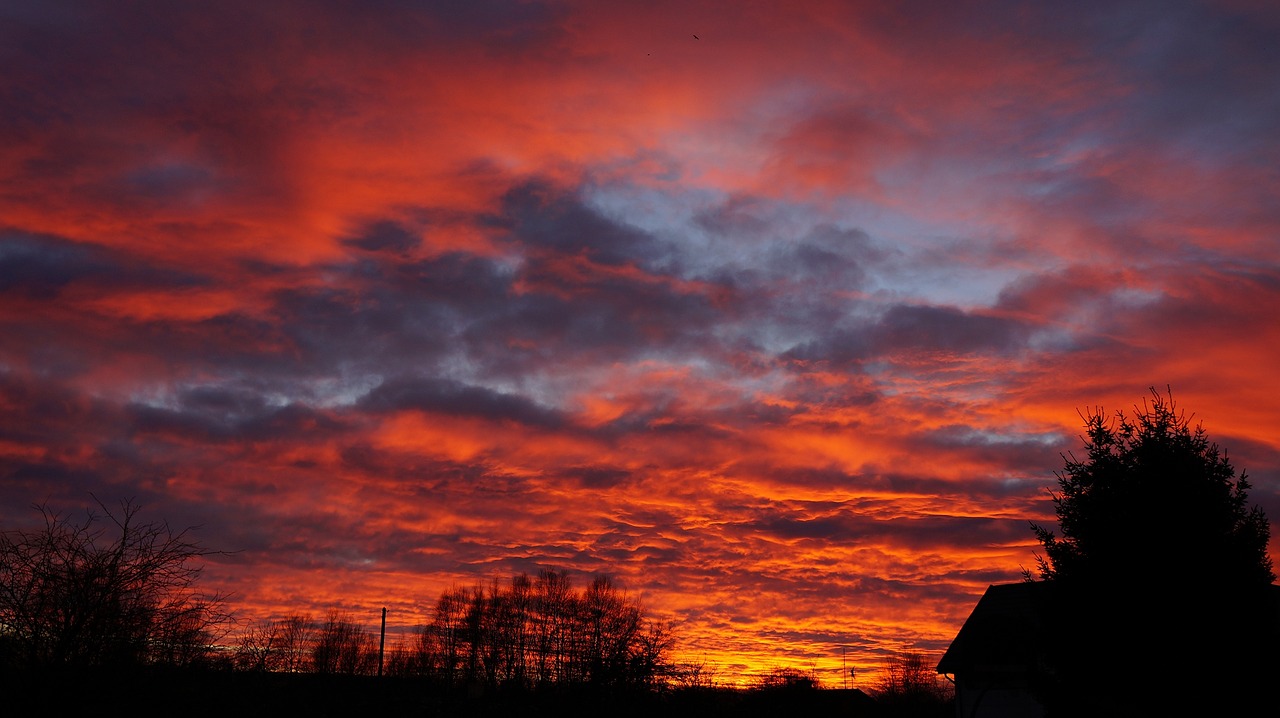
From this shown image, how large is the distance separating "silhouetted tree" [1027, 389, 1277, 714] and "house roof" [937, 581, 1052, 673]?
4.36 feet

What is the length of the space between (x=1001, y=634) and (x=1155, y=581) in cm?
1302

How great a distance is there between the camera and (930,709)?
70.8 m

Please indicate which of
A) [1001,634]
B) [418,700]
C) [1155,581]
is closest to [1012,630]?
[1001,634]

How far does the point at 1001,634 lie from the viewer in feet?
110

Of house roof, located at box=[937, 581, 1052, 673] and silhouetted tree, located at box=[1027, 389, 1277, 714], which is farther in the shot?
house roof, located at box=[937, 581, 1052, 673]

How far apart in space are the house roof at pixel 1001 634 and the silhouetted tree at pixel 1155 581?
1329 mm

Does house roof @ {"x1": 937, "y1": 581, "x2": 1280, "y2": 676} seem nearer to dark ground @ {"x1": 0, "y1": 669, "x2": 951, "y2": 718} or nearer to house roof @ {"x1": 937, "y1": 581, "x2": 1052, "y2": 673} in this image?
house roof @ {"x1": 937, "y1": 581, "x2": 1052, "y2": 673}

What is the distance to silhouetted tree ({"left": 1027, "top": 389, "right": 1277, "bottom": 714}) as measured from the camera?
67.6 feet

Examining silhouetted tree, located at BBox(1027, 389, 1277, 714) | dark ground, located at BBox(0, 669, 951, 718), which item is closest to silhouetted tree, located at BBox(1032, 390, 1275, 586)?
silhouetted tree, located at BBox(1027, 389, 1277, 714)

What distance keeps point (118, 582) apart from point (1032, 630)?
84.8ft

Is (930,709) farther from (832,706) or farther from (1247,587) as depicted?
(1247,587)

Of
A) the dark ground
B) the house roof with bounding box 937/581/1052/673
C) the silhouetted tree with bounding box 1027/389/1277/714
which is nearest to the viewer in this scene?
the silhouetted tree with bounding box 1027/389/1277/714

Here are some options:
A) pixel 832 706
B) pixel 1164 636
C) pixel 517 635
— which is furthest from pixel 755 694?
pixel 1164 636

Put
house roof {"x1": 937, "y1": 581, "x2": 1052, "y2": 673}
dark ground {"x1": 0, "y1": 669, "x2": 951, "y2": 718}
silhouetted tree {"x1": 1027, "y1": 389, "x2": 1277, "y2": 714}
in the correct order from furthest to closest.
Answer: dark ground {"x1": 0, "y1": 669, "x2": 951, "y2": 718}
house roof {"x1": 937, "y1": 581, "x2": 1052, "y2": 673}
silhouetted tree {"x1": 1027, "y1": 389, "x2": 1277, "y2": 714}
